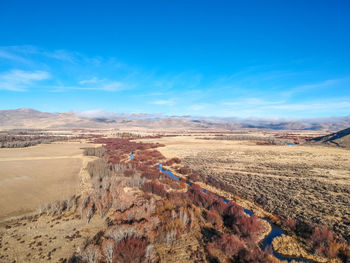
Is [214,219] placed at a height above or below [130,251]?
below

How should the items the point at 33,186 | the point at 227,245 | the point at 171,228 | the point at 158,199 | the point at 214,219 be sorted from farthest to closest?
the point at 33,186 → the point at 158,199 → the point at 214,219 → the point at 171,228 → the point at 227,245

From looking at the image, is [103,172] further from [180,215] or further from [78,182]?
[180,215]

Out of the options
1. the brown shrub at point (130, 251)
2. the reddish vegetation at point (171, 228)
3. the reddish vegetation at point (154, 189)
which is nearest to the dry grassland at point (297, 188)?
the reddish vegetation at point (171, 228)

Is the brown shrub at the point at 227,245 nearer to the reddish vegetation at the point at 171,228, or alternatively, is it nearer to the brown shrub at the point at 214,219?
the reddish vegetation at the point at 171,228

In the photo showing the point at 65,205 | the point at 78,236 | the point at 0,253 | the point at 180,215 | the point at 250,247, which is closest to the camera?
the point at 0,253

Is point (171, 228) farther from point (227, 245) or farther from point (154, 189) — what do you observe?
point (154, 189)

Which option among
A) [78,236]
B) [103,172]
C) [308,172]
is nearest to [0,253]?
[78,236]

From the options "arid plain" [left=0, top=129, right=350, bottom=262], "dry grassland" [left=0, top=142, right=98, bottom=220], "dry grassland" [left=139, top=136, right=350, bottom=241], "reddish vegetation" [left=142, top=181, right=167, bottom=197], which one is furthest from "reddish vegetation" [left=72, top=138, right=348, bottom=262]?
"dry grassland" [left=0, top=142, right=98, bottom=220]

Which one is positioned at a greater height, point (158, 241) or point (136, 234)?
point (136, 234)

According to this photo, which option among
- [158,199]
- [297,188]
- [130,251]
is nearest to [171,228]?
[130,251]

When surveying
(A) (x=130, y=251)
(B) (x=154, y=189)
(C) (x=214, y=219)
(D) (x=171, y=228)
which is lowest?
(B) (x=154, y=189)

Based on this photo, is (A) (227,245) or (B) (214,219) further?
(B) (214,219)
